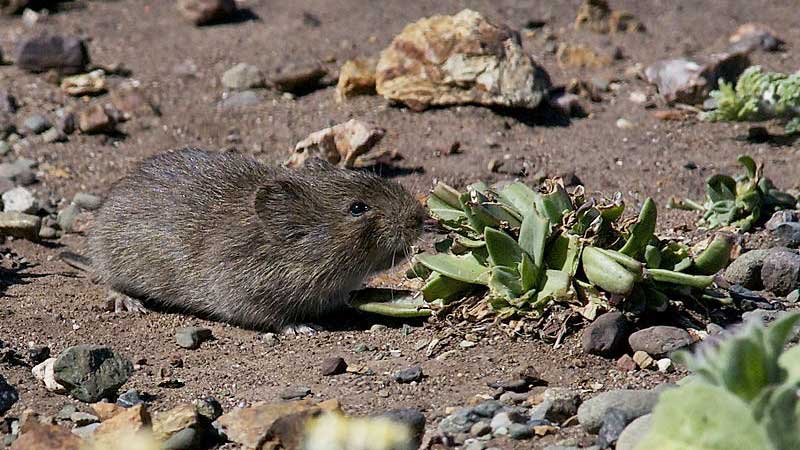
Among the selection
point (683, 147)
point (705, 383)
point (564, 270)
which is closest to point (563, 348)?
point (564, 270)

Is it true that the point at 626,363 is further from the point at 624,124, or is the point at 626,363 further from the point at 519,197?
the point at 624,124

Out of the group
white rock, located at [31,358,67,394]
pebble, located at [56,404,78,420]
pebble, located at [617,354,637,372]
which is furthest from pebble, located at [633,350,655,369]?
white rock, located at [31,358,67,394]

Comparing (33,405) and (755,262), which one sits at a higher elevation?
(755,262)

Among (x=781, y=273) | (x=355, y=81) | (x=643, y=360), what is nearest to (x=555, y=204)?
(x=643, y=360)

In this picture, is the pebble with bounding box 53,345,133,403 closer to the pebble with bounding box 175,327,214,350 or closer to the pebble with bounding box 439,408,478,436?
the pebble with bounding box 175,327,214,350

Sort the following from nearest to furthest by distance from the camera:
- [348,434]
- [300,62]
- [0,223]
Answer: [348,434]
[0,223]
[300,62]

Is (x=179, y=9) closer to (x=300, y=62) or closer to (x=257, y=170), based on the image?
(x=300, y=62)

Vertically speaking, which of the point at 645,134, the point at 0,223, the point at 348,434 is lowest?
the point at 0,223

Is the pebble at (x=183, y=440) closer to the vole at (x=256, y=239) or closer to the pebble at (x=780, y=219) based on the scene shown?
the vole at (x=256, y=239)
